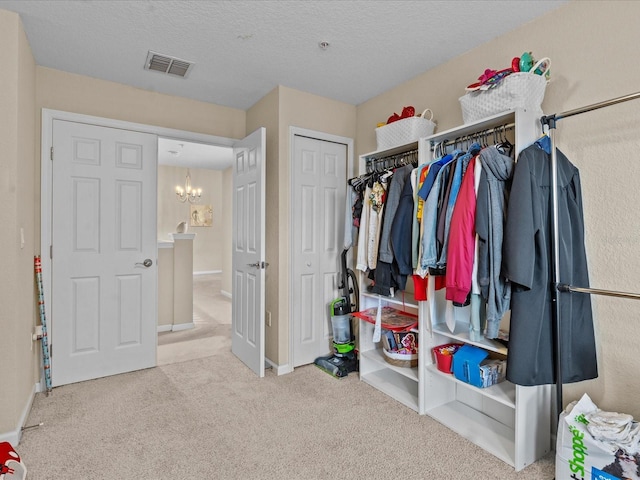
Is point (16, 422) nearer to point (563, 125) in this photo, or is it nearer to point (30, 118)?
point (30, 118)

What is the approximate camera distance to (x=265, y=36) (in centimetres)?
238

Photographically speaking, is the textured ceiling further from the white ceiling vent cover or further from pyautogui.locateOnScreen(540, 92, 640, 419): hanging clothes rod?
pyautogui.locateOnScreen(540, 92, 640, 419): hanging clothes rod

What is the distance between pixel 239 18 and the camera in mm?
2184

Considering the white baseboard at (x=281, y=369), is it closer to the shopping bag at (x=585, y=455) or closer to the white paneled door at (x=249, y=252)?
the white paneled door at (x=249, y=252)

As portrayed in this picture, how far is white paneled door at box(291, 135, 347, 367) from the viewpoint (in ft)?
10.7

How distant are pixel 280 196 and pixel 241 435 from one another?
5.98ft

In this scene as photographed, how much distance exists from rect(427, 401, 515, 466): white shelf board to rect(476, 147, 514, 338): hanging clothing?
66 centimetres

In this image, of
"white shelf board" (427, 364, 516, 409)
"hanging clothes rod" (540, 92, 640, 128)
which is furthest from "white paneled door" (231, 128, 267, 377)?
"hanging clothes rod" (540, 92, 640, 128)

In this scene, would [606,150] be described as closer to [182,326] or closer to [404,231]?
[404,231]

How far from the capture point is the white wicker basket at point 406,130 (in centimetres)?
263

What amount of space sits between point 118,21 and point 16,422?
95.2 inches

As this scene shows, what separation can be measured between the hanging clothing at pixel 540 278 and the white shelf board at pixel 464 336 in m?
0.19

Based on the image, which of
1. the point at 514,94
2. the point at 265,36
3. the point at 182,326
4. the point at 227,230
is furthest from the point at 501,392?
the point at 227,230

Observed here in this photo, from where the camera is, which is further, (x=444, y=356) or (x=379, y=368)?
(x=379, y=368)
